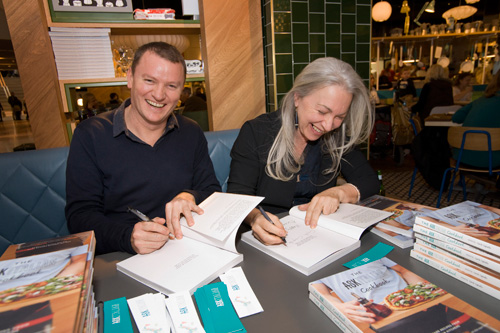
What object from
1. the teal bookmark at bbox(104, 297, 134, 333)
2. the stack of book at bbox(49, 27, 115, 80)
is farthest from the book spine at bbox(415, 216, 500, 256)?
the stack of book at bbox(49, 27, 115, 80)

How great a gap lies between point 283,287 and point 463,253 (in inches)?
19.0

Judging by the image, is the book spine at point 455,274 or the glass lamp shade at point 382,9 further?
the glass lamp shade at point 382,9

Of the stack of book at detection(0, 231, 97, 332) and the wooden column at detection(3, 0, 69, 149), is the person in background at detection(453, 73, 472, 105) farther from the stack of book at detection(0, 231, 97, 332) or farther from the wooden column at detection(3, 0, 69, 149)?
the stack of book at detection(0, 231, 97, 332)

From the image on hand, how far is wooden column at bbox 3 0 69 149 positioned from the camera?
1.91m

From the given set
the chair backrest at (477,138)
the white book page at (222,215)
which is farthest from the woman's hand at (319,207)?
the chair backrest at (477,138)

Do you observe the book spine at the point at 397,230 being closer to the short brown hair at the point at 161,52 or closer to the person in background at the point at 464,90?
the short brown hair at the point at 161,52

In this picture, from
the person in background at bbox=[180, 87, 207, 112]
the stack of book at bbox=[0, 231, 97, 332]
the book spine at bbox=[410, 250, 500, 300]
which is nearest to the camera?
the stack of book at bbox=[0, 231, 97, 332]

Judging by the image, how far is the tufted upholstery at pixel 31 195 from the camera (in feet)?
4.99

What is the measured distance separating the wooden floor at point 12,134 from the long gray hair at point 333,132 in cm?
439

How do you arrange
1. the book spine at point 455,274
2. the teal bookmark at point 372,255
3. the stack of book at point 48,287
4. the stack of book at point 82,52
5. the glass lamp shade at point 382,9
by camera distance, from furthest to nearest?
the glass lamp shade at point 382,9 < the stack of book at point 82,52 < the teal bookmark at point 372,255 < the book spine at point 455,274 < the stack of book at point 48,287

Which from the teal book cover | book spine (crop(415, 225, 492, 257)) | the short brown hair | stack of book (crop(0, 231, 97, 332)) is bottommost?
the teal book cover

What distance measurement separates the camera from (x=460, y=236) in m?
0.79

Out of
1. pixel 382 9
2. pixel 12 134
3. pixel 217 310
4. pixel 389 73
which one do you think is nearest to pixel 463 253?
pixel 217 310

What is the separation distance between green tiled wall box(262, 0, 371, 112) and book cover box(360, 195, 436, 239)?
1403 mm
